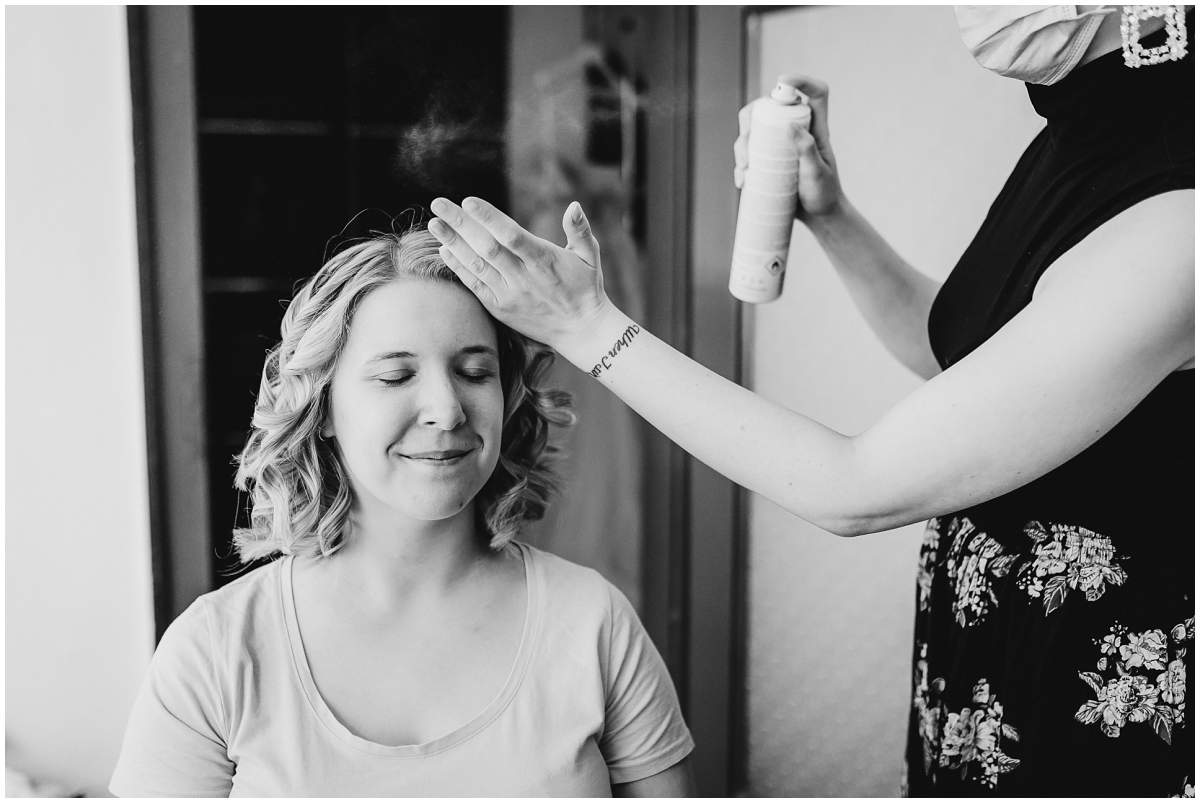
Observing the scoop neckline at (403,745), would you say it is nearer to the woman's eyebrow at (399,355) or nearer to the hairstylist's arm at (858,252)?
the woman's eyebrow at (399,355)

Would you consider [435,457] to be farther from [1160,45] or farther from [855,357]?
[855,357]

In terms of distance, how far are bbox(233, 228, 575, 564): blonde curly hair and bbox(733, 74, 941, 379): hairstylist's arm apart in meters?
0.42

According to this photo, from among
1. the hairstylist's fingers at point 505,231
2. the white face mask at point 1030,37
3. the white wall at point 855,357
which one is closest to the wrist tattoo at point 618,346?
the hairstylist's fingers at point 505,231

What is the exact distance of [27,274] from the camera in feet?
5.63

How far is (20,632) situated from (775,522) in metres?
1.46

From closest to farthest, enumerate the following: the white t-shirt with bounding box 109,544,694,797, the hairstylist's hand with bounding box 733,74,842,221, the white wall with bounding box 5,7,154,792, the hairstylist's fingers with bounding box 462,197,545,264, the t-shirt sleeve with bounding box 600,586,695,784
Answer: the hairstylist's fingers with bounding box 462,197,545,264 < the white t-shirt with bounding box 109,544,694,797 < the t-shirt sleeve with bounding box 600,586,695,784 < the hairstylist's hand with bounding box 733,74,842,221 < the white wall with bounding box 5,7,154,792

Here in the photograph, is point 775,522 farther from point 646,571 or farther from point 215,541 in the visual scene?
point 215,541

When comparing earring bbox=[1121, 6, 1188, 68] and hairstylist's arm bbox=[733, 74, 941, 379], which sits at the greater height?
earring bbox=[1121, 6, 1188, 68]

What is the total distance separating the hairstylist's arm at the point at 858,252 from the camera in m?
1.39

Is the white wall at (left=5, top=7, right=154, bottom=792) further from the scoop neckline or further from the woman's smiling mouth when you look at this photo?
the woman's smiling mouth

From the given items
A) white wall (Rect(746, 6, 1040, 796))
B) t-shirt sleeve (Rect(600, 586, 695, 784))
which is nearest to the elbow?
t-shirt sleeve (Rect(600, 586, 695, 784))

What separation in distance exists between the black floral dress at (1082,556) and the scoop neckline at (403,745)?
525mm

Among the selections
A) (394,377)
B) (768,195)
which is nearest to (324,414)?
(394,377)

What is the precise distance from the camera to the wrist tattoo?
107 cm
